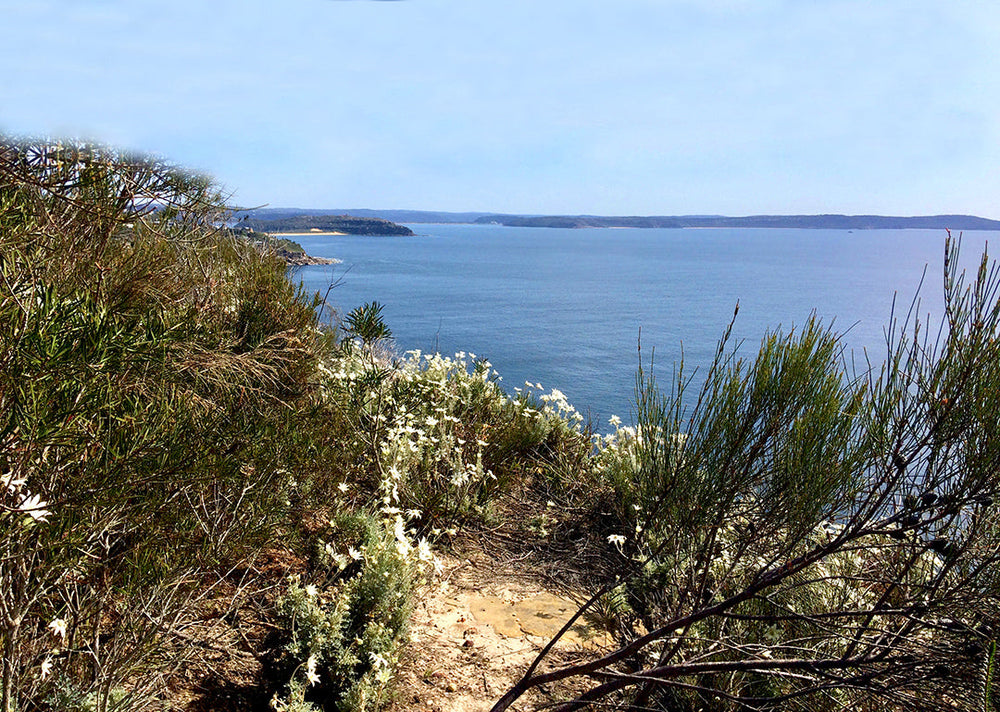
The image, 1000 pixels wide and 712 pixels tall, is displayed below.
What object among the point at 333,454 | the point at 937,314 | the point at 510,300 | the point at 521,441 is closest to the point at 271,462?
the point at 333,454

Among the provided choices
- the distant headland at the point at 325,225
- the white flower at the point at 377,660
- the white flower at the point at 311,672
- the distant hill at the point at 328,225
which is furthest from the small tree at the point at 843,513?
the distant headland at the point at 325,225

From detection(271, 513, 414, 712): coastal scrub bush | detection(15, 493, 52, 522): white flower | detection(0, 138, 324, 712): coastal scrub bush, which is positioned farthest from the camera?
detection(271, 513, 414, 712): coastal scrub bush

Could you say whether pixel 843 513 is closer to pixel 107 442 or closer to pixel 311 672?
pixel 311 672

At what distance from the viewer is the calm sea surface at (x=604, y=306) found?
17969 mm

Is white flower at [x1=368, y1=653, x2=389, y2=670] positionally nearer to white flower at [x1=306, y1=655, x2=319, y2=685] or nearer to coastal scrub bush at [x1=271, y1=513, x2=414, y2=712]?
coastal scrub bush at [x1=271, y1=513, x2=414, y2=712]

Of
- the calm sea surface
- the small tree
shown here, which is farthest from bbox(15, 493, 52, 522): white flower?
the calm sea surface

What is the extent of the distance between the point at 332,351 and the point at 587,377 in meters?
13.4

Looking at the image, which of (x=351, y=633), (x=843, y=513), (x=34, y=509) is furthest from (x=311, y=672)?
(x=843, y=513)

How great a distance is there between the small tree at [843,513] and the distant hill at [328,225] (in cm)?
574

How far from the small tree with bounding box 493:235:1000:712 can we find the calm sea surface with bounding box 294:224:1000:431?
1.96 ft

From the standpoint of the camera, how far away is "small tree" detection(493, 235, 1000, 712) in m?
2.05

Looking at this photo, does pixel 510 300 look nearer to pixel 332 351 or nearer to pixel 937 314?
pixel 937 314

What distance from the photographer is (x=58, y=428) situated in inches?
74.7

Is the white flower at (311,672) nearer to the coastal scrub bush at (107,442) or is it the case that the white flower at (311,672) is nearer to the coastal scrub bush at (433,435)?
the coastal scrub bush at (107,442)
